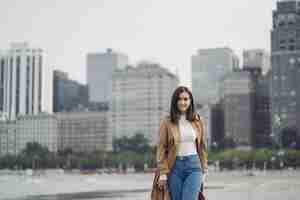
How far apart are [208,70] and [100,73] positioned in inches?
939

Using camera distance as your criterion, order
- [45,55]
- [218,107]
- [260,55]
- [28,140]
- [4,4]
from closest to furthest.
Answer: [4,4], [45,55], [28,140], [218,107], [260,55]

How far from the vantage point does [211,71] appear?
11894cm

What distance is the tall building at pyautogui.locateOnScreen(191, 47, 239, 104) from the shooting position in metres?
115

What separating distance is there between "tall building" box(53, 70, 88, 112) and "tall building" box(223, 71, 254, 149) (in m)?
27.7

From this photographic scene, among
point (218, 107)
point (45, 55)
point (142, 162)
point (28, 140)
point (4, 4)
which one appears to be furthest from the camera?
point (218, 107)

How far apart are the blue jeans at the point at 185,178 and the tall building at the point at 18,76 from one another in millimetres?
79454

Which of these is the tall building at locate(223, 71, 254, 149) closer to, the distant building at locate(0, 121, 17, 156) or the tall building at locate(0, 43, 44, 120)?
the tall building at locate(0, 43, 44, 120)

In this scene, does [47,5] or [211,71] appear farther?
[211,71]

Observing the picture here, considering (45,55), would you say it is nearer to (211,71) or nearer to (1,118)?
(1,118)

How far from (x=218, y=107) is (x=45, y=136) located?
994 inches

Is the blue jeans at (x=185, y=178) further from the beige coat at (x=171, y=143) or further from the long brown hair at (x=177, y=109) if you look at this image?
the long brown hair at (x=177, y=109)

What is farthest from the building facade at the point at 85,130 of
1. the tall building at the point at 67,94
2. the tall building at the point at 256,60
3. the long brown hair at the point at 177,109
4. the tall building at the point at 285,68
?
the long brown hair at the point at 177,109

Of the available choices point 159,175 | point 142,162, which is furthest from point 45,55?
point 159,175

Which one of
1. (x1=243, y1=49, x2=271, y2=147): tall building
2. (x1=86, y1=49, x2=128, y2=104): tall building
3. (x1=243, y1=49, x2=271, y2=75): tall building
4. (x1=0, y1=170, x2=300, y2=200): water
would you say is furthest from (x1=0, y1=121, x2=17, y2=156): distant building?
(x1=0, y1=170, x2=300, y2=200): water
